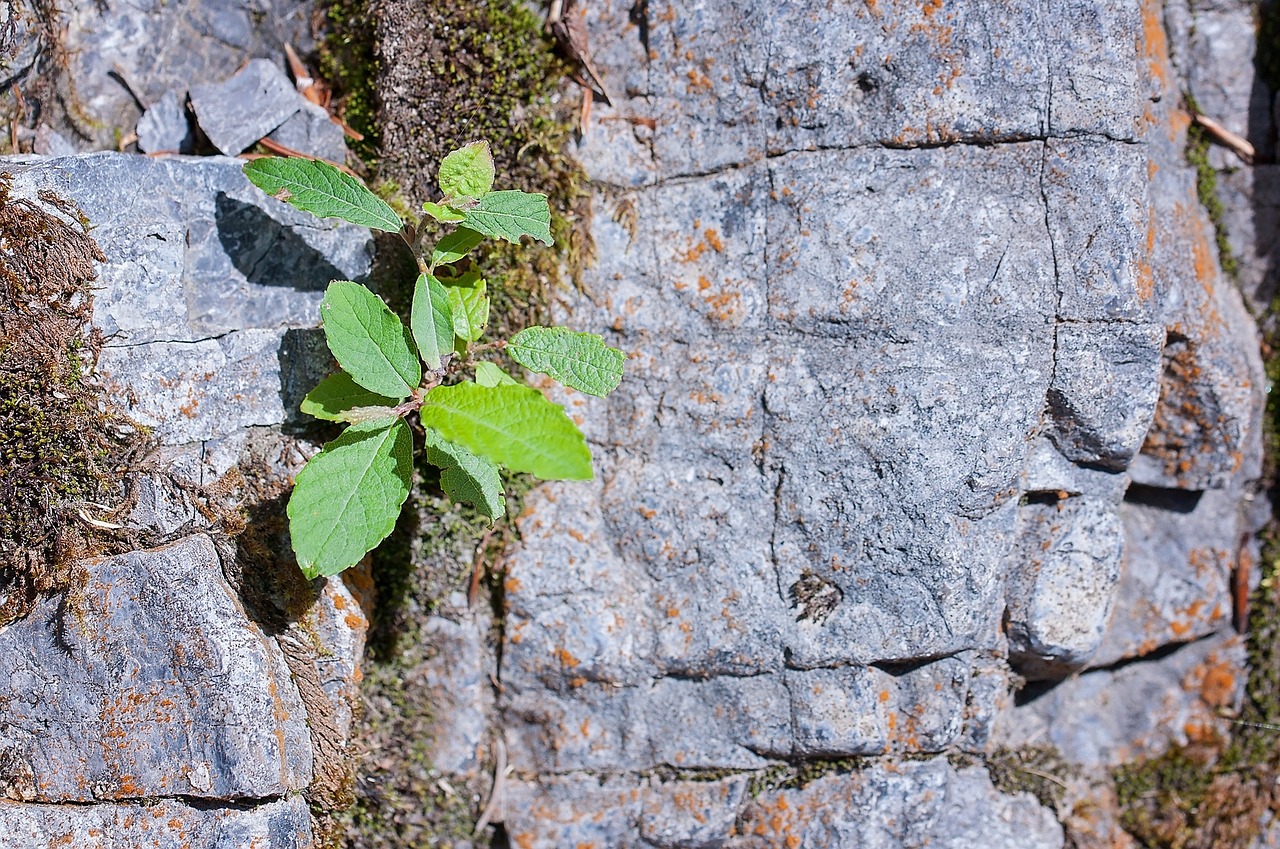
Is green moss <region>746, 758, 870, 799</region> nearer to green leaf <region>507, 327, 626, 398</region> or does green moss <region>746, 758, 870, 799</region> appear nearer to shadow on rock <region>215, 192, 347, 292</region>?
green leaf <region>507, 327, 626, 398</region>

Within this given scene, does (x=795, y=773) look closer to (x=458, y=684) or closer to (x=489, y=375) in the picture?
(x=458, y=684)

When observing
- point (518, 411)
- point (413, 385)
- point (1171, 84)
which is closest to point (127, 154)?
point (413, 385)

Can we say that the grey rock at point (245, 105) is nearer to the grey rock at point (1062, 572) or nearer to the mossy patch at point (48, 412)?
the mossy patch at point (48, 412)

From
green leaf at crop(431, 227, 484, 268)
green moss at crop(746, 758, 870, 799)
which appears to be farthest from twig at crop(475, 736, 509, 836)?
green leaf at crop(431, 227, 484, 268)

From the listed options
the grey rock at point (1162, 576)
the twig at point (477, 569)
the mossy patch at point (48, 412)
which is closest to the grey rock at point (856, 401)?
the twig at point (477, 569)

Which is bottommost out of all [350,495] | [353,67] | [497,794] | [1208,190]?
[497,794]

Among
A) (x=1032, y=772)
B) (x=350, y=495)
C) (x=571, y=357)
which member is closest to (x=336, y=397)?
(x=350, y=495)
